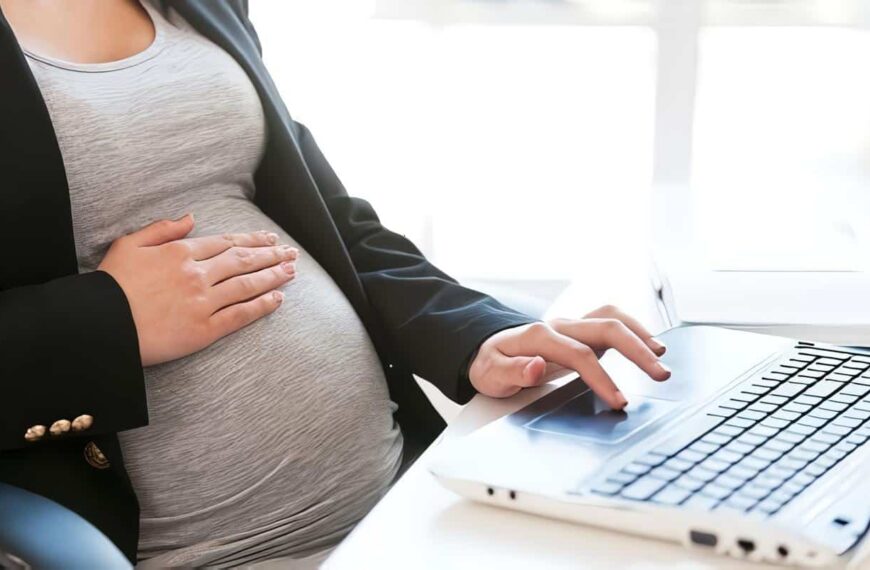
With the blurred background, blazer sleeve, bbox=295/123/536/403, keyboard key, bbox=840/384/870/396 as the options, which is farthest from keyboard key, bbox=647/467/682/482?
the blurred background

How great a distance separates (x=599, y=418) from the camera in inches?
27.5

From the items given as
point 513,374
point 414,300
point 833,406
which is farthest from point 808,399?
point 414,300

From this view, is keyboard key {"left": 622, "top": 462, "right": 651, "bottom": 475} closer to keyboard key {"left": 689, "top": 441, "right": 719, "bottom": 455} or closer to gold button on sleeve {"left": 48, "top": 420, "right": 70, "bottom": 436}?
keyboard key {"left": 689, "top": 441, "right": 719, "bottom": 455}

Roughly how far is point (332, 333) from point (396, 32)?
1.38 metres

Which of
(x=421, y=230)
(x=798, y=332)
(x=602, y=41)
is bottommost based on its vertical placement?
(x=421, y=230)

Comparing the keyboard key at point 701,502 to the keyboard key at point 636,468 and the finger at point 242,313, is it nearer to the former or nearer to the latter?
the keyboard key at point 636,468

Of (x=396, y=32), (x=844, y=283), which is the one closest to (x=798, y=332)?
(x=844, y=283)

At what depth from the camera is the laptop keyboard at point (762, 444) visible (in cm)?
56

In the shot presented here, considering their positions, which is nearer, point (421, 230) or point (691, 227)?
point (691, 227)

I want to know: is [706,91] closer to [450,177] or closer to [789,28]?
[789,28]

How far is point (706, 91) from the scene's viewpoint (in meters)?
2.20

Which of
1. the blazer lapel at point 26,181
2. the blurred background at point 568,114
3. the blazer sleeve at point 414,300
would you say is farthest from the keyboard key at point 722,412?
the blurred background at point 568,114

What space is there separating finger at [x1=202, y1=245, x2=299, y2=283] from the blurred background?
1252 mm

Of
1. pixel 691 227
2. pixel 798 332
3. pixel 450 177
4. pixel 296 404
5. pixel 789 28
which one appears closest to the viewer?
pixel 296 404
